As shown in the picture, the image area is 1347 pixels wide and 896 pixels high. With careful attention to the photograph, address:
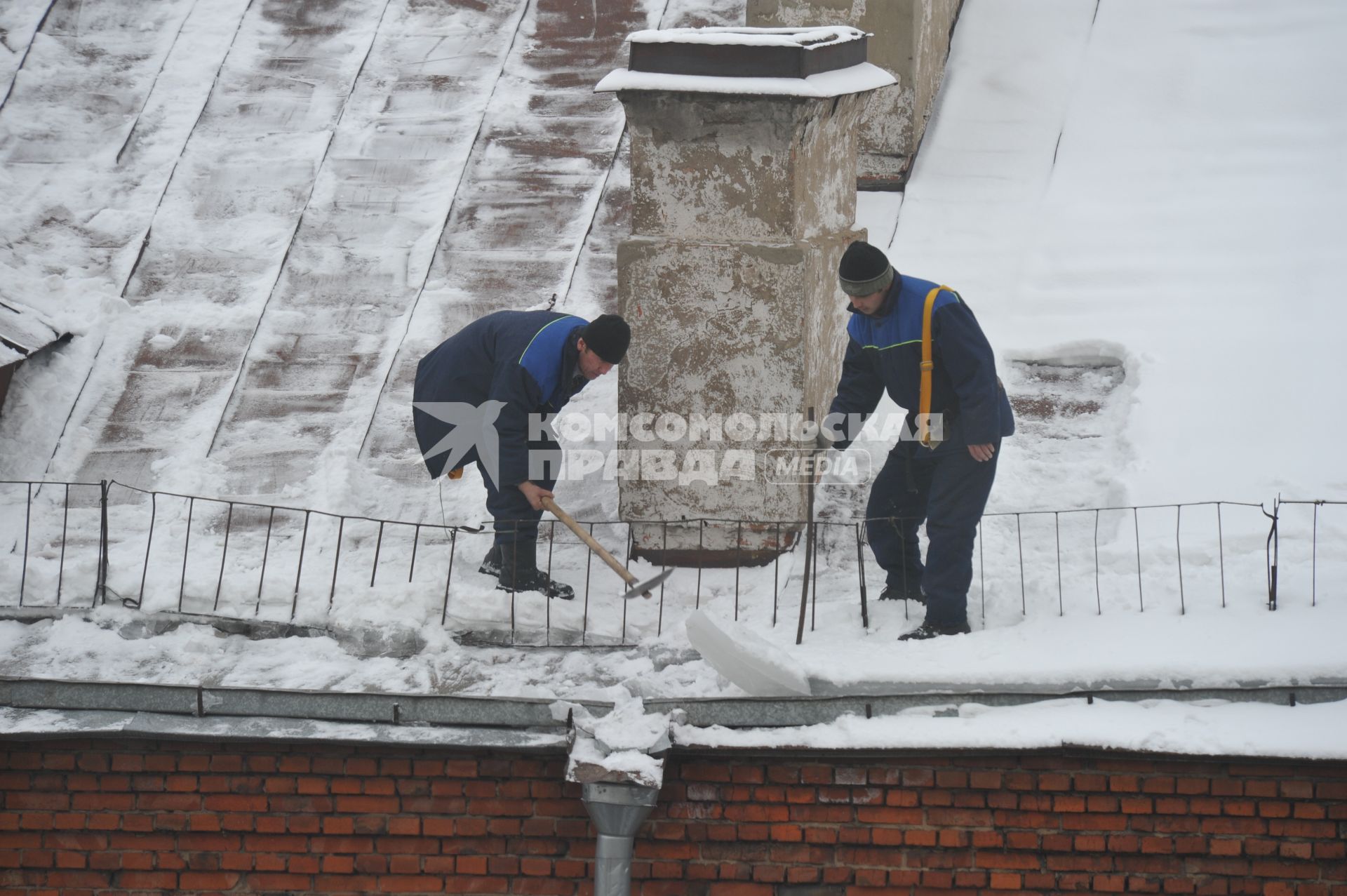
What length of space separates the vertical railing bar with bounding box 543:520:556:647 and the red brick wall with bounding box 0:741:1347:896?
0.64 m

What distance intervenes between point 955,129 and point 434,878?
5.39 metres

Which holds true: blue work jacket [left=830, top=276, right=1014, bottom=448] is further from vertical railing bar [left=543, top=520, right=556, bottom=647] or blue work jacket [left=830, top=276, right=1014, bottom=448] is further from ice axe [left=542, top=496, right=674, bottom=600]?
vertical railing bar [left=543, top=520, right=556, bottom=647]

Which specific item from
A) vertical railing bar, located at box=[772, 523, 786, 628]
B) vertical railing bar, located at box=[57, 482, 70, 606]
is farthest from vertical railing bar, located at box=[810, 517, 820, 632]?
vertical railing bar, located at box=[57, 482, 70, 606]

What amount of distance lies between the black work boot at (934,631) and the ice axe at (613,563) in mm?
857

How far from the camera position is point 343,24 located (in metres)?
8.70

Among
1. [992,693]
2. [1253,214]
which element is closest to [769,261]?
[992,693]

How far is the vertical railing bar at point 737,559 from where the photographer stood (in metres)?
4.73

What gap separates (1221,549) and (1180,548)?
0.70ft

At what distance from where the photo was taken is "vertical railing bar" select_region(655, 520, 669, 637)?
4625 millimetres

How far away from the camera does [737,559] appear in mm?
4773

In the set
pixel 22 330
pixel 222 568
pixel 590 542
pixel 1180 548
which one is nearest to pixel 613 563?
pixel 590 542

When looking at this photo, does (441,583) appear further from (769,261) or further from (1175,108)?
(1175,108)
